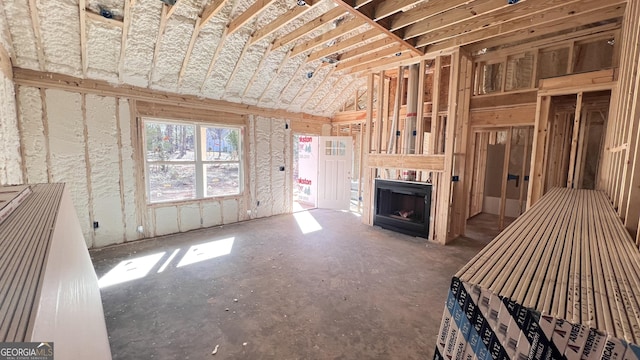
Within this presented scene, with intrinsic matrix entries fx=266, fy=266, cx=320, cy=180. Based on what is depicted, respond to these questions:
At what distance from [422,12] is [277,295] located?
3871 mm

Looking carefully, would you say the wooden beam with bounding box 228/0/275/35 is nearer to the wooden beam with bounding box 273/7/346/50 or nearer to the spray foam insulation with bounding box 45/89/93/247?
the wooden beam with bounding box 273/7/346/50

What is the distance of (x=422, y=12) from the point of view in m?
3.35

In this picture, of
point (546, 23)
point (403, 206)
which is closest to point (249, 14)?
point (546, 23)

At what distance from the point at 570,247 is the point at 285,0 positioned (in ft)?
13.3

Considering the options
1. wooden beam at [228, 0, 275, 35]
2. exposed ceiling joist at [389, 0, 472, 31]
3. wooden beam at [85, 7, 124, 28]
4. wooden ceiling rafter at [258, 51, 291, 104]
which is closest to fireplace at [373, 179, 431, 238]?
exposed ceiling joist at [389, 0, 472, 31]

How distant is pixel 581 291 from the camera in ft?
2.64

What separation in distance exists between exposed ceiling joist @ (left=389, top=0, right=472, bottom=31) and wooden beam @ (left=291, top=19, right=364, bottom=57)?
0.49 meters

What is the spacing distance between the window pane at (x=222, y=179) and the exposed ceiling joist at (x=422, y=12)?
4188 millimetres

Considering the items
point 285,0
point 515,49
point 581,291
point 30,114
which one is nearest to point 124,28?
point 30,114

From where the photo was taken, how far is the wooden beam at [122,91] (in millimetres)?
3774

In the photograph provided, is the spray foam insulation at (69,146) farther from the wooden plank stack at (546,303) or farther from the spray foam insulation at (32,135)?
the wooden plank stack at (546,303)

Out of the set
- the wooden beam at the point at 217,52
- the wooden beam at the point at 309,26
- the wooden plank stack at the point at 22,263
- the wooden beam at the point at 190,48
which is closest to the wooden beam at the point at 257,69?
the wooden beam at the point at 309,26

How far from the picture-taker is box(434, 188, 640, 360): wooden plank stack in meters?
0.64

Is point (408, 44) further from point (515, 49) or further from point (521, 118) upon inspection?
point (521, 118)
